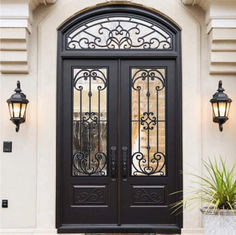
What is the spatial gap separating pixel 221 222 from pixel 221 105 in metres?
1.34

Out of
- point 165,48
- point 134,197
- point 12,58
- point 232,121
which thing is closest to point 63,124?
point 12,58

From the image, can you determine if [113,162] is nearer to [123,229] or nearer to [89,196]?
[89,196]

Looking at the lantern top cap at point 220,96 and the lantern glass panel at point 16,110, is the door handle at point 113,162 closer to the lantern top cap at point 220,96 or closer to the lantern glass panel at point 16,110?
the lantern glass panel at point 16,110

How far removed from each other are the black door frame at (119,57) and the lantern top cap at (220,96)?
0.45m

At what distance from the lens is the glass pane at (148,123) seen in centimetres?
428

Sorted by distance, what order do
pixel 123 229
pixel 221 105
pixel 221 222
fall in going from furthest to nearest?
1. pixel 123 229
2. pixel 221 105
3. pixel 221 222

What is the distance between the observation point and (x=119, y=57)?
4.30m

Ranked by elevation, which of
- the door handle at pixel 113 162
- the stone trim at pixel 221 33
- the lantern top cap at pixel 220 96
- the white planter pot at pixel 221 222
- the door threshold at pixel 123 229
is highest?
the stone trim at pixel 221 33

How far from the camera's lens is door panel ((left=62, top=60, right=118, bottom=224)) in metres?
4.25

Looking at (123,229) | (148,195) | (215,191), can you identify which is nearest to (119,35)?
(148,195)

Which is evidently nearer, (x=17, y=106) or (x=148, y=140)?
(x=17, y=106)

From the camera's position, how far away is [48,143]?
4195 mm

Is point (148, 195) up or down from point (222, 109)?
down

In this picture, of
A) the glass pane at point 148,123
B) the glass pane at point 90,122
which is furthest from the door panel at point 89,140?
the glass pane at point 148,123
